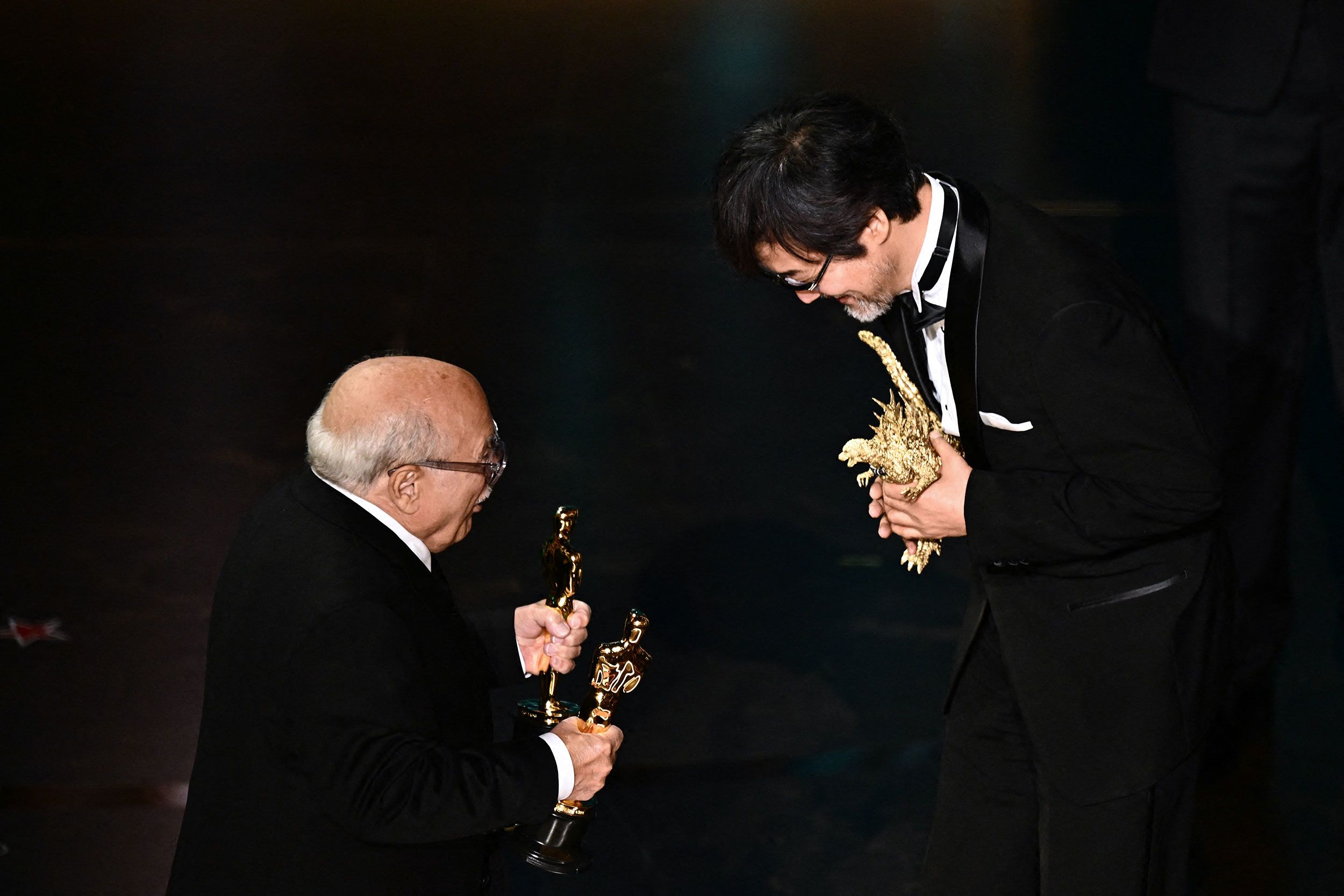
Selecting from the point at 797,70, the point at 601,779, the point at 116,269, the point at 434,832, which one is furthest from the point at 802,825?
the point at 797,70

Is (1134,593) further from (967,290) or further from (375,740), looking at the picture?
(375,740)

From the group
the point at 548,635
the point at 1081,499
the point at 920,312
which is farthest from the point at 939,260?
the point at 548,635

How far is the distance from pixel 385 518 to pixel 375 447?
0.49 ft

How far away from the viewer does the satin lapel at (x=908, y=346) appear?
9.87ft

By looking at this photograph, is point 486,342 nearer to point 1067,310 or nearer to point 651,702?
point 651,702

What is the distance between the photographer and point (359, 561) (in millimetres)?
2619

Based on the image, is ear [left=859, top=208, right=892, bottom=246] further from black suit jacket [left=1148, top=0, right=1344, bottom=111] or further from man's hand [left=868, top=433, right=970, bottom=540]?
black suit jacket [left=1148, top=0, right=1344, bottom=111]

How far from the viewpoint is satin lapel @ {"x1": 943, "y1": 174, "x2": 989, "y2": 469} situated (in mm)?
2754

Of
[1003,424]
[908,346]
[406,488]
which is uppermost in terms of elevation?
[908,346]

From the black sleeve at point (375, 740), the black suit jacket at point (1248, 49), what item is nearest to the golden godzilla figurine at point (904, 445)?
the black sleeve at point (375, 740)

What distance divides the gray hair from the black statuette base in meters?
0.79

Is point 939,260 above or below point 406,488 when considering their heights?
above

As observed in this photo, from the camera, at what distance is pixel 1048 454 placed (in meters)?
2.84

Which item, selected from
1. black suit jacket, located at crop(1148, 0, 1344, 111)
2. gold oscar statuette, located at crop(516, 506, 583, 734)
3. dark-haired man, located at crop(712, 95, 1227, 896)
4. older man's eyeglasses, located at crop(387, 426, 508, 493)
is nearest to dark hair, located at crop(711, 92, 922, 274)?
dark-haired man, located at crop(712, 95, 1227, 896)
